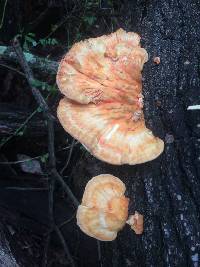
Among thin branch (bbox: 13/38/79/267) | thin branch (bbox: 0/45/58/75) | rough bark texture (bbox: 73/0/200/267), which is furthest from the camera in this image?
thin branch (bbox: 0/45/58/75)

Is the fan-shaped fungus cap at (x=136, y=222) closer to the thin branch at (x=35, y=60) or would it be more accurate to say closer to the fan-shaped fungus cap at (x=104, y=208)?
the fan-shaped fungus cap at (x=104, y=208)

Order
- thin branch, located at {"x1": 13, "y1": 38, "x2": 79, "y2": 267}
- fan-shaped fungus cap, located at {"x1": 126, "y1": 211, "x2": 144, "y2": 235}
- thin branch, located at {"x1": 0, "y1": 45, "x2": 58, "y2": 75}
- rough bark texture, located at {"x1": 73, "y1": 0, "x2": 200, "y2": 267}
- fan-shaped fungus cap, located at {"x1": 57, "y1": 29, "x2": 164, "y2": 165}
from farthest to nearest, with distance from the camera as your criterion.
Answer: thin branch, located at {"x1": 0, "y1": 45, "x2": 58, "y2": 75} → thin branch, located at {"x1": 13, "y1": 38, "x2": 79, "y2": 267} → fan-shaped fungus cap, located at {"x1": 57, "y1": 29, "x2": 164, "y2": 165} → fan-shaped fungus cap, located at {"x1": 126, "y1": 211, "x2": 144, "y2": 235} → rough bark texture, located at {"x1": 73, "y1": 0, "x2": 200, "y2": 267}

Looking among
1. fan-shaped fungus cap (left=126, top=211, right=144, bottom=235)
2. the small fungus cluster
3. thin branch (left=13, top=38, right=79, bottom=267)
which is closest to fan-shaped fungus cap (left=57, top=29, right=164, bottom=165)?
the small fungus cluster

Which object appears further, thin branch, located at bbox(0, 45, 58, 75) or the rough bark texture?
thin branch, located at bbox(0, 45, 58, 75)

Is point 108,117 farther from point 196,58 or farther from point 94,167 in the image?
point 196,58

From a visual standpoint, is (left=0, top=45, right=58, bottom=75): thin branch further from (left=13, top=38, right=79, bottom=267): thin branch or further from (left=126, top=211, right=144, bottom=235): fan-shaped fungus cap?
(left=126, top=211, right=144, bottom=235): fan-shaped fungus cap

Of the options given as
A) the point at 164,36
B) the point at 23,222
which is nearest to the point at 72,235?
the point at 23,222
